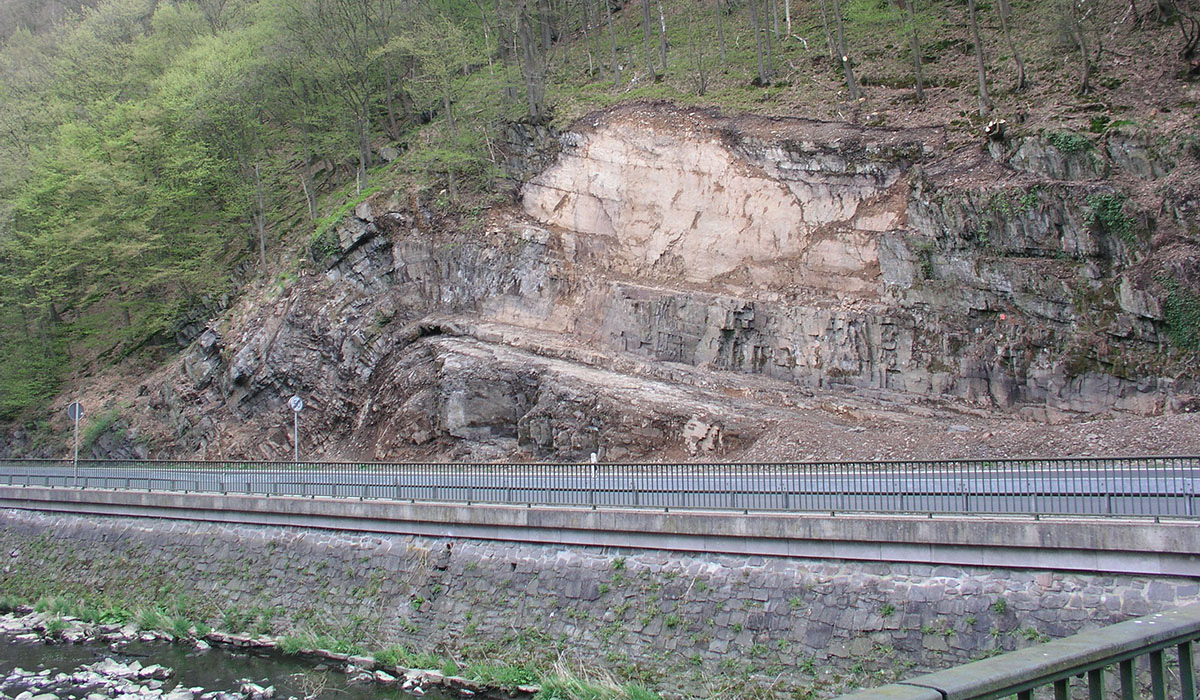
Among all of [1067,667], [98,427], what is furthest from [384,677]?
[98,427]

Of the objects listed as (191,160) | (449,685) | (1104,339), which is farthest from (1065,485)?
(191,160)

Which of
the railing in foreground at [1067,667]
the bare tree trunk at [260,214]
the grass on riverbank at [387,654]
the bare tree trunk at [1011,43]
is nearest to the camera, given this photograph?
the railing in foreground at [1067,667]

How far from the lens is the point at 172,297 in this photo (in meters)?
40.3

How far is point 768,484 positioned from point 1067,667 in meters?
11.2

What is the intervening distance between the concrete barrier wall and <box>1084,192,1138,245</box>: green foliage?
15.8 metres

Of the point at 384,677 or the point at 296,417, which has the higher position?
the point at 296,417

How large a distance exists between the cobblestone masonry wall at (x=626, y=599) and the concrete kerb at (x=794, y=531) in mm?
195

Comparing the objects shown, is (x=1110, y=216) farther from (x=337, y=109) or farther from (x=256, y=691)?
(x=337, y=109)

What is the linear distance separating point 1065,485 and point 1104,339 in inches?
524

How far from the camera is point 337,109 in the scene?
127 feet

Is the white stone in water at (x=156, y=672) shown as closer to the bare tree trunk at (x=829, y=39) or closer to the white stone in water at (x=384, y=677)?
the white stone in water at (x=384, y=677)

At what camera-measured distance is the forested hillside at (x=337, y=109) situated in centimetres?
3244

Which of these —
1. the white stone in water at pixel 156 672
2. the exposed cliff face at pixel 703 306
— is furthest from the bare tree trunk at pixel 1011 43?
the white stone in water at pixel 156 672

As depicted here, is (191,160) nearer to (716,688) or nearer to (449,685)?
(449,685)
